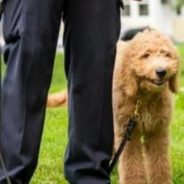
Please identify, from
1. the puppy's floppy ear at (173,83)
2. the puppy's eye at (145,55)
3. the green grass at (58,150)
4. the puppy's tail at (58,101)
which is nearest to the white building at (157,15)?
the puppy's tail at (58,101)

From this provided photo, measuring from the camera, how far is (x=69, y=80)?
3760 mm

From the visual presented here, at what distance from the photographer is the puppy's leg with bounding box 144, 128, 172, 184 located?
15.9 feet

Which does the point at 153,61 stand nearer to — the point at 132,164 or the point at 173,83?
the point at 173,83

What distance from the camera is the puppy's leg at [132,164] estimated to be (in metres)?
4.82

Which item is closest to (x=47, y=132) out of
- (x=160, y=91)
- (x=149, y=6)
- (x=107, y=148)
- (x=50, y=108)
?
(x=50, y=108)

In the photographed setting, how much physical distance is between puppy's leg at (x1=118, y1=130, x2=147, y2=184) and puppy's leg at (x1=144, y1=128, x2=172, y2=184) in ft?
0.27

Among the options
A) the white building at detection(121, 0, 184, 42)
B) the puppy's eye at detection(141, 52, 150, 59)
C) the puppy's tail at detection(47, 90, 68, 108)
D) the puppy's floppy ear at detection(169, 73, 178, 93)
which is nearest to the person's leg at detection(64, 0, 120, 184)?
the puppy's eye at detection(141, 52, 150, 59)

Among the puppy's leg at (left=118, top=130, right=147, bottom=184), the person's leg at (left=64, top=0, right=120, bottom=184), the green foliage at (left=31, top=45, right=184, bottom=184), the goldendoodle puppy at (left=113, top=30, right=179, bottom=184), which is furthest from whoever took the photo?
the green foliage at (left=31, top=45, right=184, bottom=184)

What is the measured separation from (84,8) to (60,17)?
0.44 ft

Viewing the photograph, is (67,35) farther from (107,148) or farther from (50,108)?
(50,108)

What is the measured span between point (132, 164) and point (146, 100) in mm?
463

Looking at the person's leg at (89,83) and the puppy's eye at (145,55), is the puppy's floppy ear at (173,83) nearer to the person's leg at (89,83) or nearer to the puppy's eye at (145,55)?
the puppy's eye at (145,55)

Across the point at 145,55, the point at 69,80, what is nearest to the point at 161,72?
the point at 145,55

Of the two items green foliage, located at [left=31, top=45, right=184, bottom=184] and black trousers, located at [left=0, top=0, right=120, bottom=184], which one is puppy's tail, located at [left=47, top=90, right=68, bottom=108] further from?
black trousers, located at [left=0, top=0, right=120, bottom=184]
